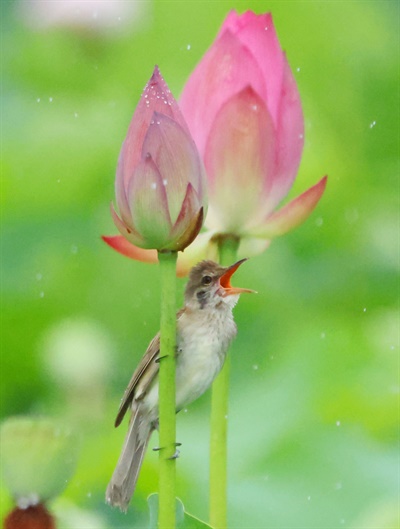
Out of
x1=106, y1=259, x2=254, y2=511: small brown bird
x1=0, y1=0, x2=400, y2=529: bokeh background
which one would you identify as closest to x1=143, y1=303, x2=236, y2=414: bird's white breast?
x1=106, y1=259, x2=254, y2=511: small brown bird

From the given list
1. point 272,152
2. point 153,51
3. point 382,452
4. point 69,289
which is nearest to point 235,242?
point 272,152

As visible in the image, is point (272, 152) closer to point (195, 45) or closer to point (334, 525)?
point (334, 525)

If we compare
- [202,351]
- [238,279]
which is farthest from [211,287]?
[238,279]

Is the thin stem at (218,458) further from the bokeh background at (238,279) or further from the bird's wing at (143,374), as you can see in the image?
the bokeh background at (238,279)

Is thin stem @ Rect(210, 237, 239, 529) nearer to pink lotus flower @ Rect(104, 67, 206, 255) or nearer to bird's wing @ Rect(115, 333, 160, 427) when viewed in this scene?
bird's wing @ Rect(115, 333, 160, 427)

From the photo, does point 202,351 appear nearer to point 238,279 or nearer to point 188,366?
point 188,366

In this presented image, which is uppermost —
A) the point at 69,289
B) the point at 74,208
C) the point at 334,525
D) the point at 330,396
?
the point at 74,208

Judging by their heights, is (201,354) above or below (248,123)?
below
